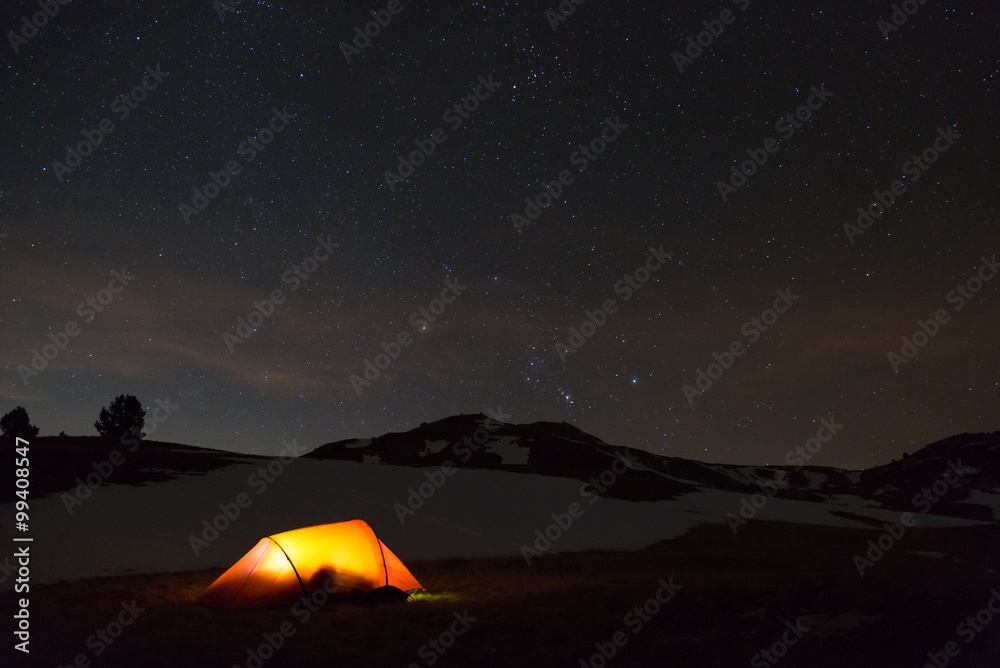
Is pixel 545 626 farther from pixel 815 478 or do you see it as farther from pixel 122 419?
pixel 815 478

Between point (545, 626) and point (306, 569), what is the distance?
20.4 ft

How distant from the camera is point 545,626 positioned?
34.3ft

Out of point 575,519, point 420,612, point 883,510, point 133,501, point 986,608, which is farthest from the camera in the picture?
point 883,510

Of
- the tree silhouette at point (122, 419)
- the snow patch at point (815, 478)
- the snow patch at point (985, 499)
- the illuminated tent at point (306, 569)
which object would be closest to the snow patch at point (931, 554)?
the illuminated tent at point (306, 569)

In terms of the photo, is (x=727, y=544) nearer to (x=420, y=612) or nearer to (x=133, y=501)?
(x=420, y=612)

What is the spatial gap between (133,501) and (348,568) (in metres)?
16.0

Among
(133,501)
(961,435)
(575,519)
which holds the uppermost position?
(133,501)

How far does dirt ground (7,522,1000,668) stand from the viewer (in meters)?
8.62

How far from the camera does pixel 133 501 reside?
25266 mm

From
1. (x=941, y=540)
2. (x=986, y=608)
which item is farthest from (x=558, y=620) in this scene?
(x=941, y=540)

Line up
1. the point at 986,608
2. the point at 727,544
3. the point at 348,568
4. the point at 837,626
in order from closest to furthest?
1. the point at 837,626
2. the point at 986,608
3. the point at 348,568
4. the point at 727,544

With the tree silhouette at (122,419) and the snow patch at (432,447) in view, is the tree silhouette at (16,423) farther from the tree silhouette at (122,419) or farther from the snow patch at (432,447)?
the snow patch at (432,447)

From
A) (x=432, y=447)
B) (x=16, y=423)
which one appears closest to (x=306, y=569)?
(x=432, y=447)

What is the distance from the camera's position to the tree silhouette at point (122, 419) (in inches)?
2904
